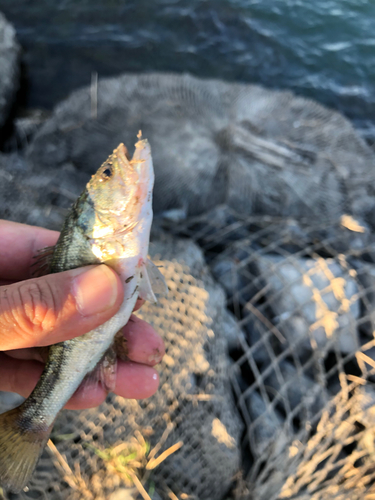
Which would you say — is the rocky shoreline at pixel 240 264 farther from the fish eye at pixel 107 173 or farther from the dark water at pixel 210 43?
the dark water at pixel 210 43


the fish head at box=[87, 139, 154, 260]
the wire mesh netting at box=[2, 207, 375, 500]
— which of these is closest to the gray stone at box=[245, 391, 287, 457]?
the wire mesh netting at box=[2, 207, 375, 500]

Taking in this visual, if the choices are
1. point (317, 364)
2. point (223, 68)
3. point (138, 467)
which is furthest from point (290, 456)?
point (223, 68)

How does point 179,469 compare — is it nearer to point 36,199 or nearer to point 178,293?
point 178,293

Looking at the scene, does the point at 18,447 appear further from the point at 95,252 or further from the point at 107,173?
the point at 107,173

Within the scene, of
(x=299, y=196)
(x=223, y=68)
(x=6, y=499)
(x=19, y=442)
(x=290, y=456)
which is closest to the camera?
(x=19, y=442)

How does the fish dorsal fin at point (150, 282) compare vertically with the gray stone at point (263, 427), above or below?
above

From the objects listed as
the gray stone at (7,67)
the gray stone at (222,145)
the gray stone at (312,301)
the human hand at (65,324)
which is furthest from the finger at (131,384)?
the gray stone at (7,67)

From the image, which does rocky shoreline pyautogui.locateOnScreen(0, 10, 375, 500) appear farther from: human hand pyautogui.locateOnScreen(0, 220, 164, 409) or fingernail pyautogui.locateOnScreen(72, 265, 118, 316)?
fingernail pyautogui.locateOnScreen(72, 265, 118, 316)
